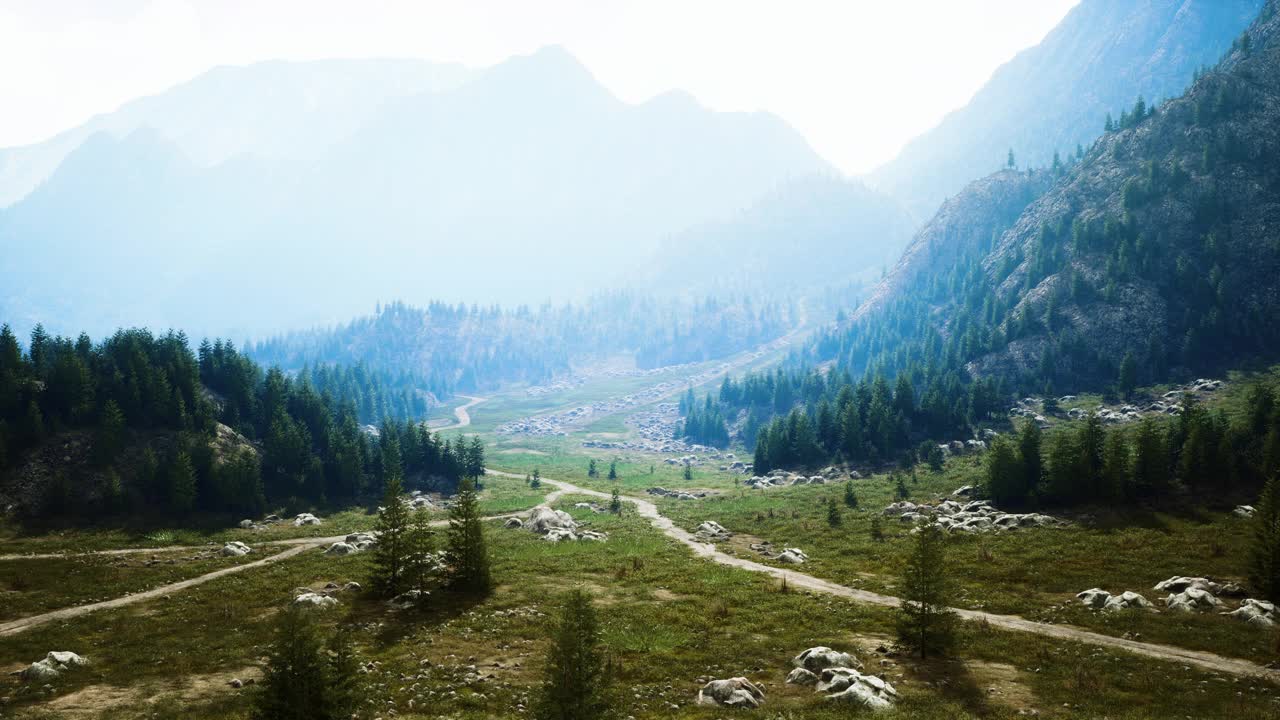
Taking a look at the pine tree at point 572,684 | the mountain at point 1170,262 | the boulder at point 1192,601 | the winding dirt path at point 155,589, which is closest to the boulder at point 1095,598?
the boulder at point 1192,601

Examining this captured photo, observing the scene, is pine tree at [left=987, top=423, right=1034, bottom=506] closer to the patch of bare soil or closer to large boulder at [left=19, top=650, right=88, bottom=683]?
the patch of bare soil

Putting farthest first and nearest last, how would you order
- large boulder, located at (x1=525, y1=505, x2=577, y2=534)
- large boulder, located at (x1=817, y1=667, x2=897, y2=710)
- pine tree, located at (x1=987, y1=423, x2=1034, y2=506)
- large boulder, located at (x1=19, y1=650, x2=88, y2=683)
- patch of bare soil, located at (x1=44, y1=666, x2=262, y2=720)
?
large boulder, located at (x1=525, y1=505, x2=577, y2=534) → pine tree, located at (x1=987, y1=423, x2=1034, y2=506) → large boulder, located at (x1=19, y1=650, x2=88, y2=683) → patch of bare soil, located at (x1=44, y1=666, x2=262, y2=720) → large boulder, located at (x1=817, y1=667, x2=897, y2=710)

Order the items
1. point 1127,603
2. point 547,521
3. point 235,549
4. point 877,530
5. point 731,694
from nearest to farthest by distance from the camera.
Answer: point 731,694, point 1127,603, point 235,549, point 877,530, point 547,521

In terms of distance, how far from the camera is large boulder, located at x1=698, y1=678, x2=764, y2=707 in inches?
998

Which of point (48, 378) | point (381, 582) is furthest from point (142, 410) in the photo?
point (381, 582)

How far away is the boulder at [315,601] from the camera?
131ft

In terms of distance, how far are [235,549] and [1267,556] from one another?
287 ft

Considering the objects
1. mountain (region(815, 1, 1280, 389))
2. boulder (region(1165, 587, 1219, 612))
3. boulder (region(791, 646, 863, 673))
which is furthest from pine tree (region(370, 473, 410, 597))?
mountain (region(815, 1, 1280, 389))

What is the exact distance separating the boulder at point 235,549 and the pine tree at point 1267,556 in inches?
3371

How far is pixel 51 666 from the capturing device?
29672 mm

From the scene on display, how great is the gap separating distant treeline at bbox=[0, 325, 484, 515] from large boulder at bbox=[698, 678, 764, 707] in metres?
81.2

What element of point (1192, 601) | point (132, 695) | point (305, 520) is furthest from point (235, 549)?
point (1192, 601)

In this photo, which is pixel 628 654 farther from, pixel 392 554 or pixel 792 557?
pixel 792 557

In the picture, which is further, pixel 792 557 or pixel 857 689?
pixel 792 557
